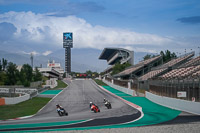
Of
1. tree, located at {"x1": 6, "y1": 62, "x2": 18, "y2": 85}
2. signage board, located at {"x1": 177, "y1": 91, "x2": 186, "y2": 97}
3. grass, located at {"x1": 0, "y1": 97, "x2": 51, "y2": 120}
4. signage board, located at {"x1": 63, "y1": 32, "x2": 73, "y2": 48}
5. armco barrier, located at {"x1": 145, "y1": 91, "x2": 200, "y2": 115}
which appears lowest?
grass, located at {"x1": 0, "y1": 97, "x2": 51, "y2": 120}

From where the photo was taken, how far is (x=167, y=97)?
95.8 ft

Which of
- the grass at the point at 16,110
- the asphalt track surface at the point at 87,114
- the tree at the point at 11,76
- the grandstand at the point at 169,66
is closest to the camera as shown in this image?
the asphalt track surface at the point at 87,114

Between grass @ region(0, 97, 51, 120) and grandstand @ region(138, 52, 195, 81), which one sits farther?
grandstand @ region(138, 52, 195, 81)

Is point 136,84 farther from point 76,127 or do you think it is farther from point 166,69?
point 76,127

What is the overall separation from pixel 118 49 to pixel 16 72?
70.9 metres

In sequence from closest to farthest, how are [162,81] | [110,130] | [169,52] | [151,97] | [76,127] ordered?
[110,130], [76,127], [162,81], [151,97], [169,52]

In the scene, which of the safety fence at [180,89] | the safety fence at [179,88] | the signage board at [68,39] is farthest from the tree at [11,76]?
the signage board at [68,39]

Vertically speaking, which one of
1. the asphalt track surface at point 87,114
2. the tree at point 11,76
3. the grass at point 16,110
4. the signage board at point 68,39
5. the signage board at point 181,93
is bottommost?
the grass at point 16,110

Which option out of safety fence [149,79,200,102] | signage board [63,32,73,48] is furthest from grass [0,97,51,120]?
signage board [63,32,73,48]

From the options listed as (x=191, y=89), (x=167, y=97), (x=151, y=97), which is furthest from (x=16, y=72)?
(x=191, y=89)

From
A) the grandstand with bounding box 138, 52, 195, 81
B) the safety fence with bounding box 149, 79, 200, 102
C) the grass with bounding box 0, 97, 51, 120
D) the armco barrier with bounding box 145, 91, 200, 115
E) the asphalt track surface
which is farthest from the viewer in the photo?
the grandstand with bounding box 138, 52, 195, 81

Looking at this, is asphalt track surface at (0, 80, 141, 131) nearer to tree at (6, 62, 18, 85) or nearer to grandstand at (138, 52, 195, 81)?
grandstand at (138, 52, 195, 81)

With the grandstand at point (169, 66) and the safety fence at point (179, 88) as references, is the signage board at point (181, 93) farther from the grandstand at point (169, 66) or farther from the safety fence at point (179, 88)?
the grandstand at point (169, 66)

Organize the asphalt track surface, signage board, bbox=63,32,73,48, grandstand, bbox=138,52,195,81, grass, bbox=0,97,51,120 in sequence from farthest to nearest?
signage board, bbox=63,32,73,48, grandstand, bbox=138,52,195,81, grass, bbox=0,97,51,120, the asphalt track surface
